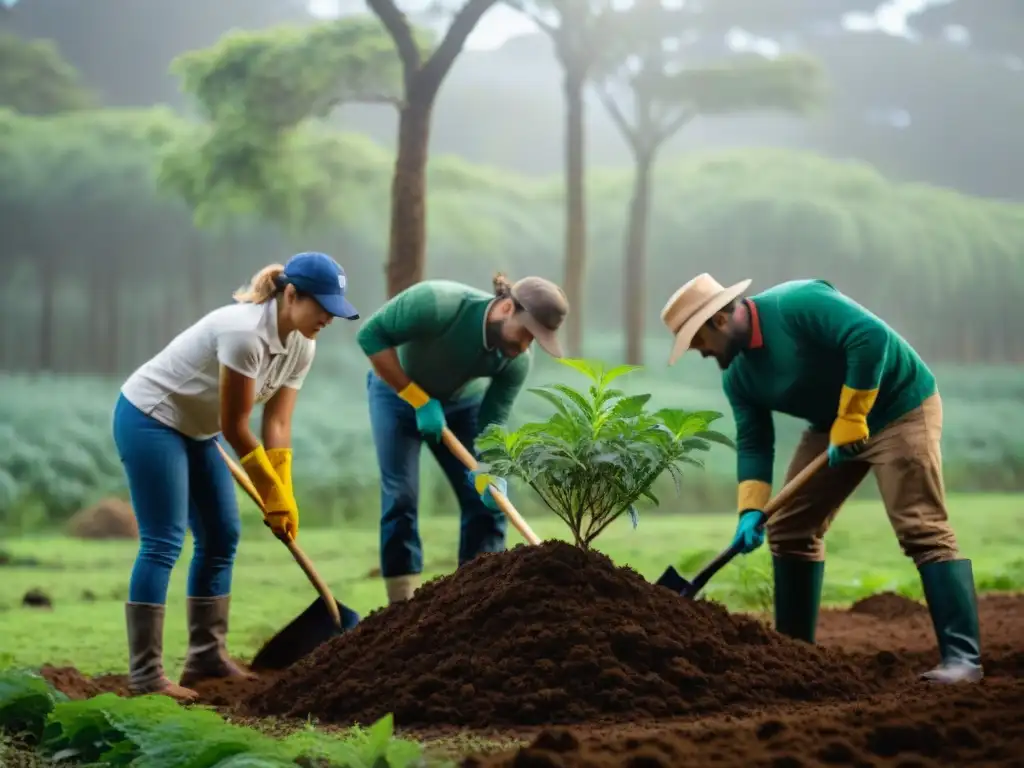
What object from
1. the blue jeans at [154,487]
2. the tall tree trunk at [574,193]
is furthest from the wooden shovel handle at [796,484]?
the tall tree trunk at [574,193]

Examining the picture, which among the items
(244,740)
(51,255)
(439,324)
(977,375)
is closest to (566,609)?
(244,740)

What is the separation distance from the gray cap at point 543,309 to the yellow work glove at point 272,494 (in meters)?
0.83

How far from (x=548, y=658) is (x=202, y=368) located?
4.12 feet

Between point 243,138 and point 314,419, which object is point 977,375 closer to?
point 314,419

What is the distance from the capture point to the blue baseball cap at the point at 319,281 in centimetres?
316

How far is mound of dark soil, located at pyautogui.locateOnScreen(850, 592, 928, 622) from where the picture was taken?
477cm

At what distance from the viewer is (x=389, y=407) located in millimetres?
3848

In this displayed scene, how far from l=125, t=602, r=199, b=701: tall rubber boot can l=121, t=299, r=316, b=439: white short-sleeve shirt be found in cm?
49

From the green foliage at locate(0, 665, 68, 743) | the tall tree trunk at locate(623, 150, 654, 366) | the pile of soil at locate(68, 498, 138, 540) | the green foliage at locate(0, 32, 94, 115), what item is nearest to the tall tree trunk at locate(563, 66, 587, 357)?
the tall tree trunk at locate(623, 150, 654, 366)

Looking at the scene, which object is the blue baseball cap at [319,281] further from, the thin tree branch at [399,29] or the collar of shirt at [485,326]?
the thin tree branch at [399,29]

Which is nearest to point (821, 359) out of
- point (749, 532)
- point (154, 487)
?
point (749, 532)

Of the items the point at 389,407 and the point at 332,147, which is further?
the point at 332,147

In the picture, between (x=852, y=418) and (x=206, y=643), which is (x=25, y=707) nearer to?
(x=206, y=643)

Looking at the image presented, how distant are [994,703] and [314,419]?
6692 mm
